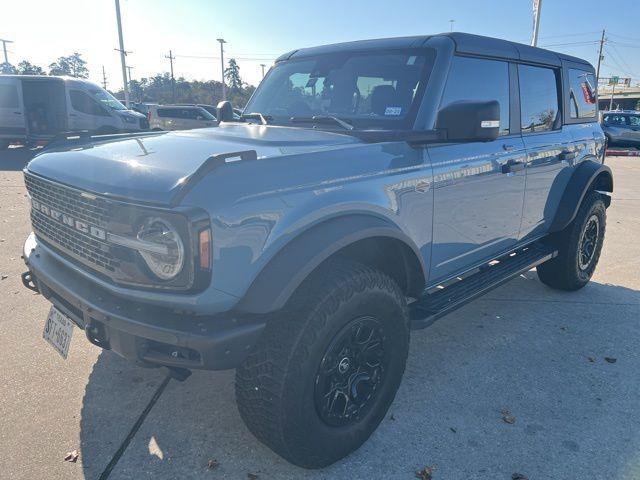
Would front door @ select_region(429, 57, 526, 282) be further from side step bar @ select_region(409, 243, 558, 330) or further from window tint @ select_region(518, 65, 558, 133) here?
window tint @ select_region(518, 65, 558, 133)

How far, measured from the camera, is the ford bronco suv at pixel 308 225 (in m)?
1.95

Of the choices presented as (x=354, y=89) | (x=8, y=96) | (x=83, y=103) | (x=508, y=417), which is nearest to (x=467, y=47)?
(x=354, y=89)

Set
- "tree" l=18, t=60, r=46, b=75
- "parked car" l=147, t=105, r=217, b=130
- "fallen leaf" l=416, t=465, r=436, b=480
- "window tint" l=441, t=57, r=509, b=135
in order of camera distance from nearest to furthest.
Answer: "fallen leaf" l=416, t=465, r=436, b=480, "window tint" l=441, t=57, r=509, b=135, "parked car" l=147, t=105, r=217, b=130, "tree" l=18, t=60, r=46, b=75

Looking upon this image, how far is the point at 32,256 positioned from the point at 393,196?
2.00 m

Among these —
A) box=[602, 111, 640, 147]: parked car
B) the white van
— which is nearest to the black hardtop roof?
the white van

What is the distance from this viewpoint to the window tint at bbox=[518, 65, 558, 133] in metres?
3.79

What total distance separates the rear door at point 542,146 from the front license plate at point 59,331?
3204 mm

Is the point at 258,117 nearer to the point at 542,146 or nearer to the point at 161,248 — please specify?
the point at 161,248

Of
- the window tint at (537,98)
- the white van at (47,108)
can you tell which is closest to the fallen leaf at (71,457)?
the window tint at (537,98)

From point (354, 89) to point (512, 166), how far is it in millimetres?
1239

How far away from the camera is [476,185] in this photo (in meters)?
3.17

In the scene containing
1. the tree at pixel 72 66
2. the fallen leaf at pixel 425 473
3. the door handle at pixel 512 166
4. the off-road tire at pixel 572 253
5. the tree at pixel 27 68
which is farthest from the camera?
the tree at pixel 72 66

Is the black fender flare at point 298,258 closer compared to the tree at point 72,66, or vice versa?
the black fender flare at point 298,258

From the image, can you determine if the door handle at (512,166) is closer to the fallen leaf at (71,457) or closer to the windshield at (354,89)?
the windshield at (354,89)
